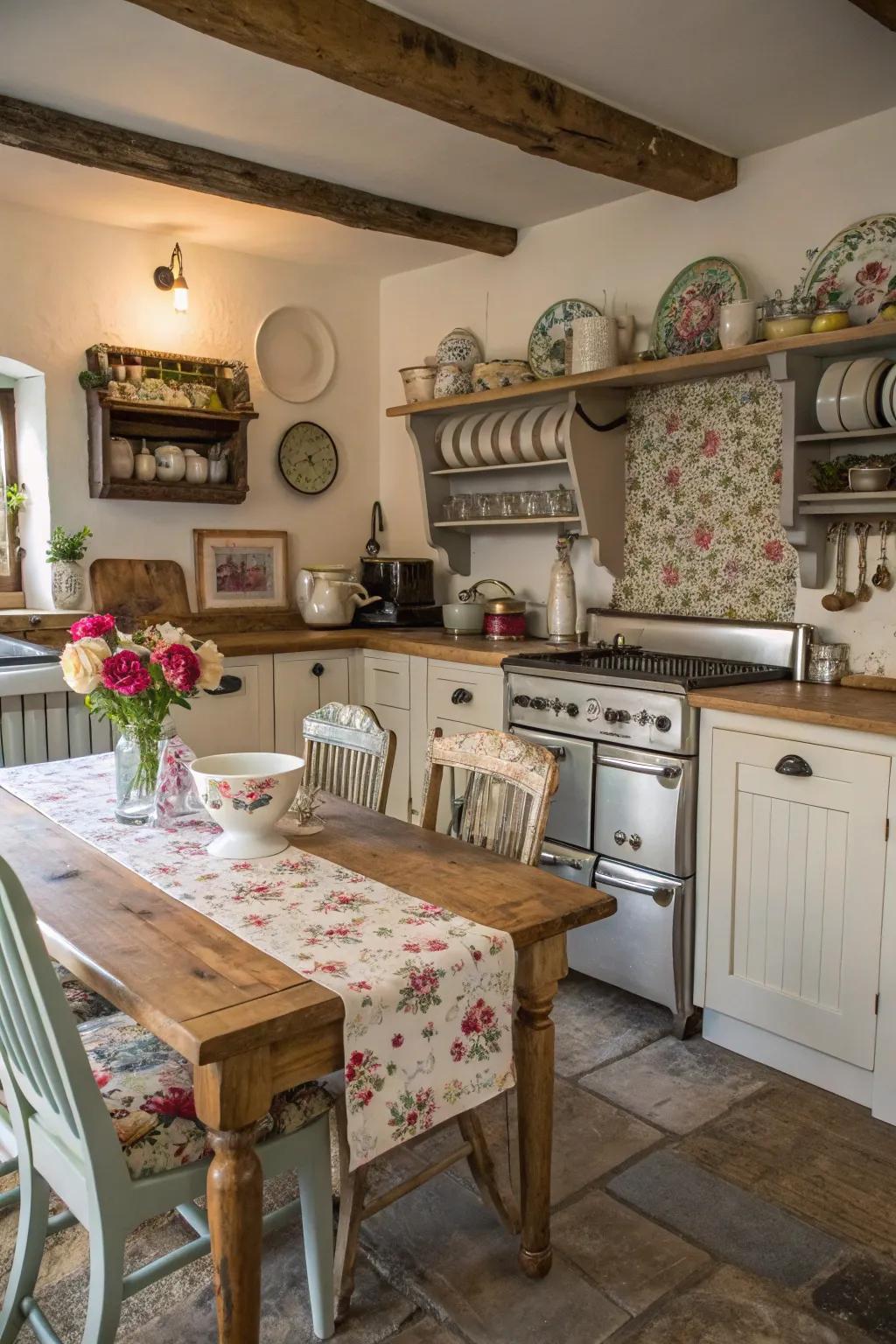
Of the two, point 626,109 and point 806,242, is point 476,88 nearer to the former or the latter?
point 626,109

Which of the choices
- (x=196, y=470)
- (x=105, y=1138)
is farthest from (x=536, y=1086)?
(x=196, y=470)

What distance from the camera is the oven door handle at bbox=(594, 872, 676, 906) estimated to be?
2.85 meters

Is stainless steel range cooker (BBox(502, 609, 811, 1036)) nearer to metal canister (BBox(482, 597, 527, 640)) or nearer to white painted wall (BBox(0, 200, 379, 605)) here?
metal canister (BBox(482, 597, 527, 640))

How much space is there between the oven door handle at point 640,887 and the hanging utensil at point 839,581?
97 cm

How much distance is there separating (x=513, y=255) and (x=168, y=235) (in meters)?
1.37

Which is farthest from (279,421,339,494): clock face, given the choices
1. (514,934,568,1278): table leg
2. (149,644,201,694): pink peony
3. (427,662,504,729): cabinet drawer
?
(514,934,568,1278): table leg

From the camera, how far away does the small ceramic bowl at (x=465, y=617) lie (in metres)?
4.04

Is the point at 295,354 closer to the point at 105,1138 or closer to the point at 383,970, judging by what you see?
the point at 383,970

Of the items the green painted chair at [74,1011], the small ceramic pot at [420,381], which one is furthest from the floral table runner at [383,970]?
the small ceramic pot at [420,381]

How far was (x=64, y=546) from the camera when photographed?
387 cm

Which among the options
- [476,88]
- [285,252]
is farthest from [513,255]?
[476,88]

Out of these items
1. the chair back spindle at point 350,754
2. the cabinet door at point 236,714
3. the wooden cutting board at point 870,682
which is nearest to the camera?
the chair back spindle at point 350,754

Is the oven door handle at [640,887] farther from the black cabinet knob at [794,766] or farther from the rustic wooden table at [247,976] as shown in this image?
the rustic wooden table at [247,976]

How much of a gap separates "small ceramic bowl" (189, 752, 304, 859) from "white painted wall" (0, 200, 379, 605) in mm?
2470
